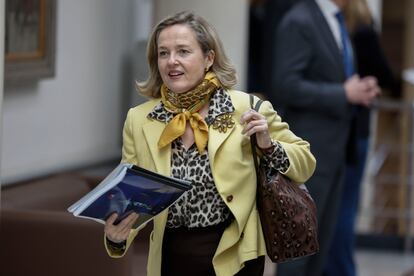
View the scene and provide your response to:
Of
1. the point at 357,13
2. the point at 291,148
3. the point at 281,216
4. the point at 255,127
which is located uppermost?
the point at 357,13

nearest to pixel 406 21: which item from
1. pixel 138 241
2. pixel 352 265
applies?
pixel 352 265

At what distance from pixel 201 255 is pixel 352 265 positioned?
362 cm

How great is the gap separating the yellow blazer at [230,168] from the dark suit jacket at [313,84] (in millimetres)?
2582

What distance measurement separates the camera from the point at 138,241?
6574 millimetres

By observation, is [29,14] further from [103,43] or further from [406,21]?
[406,21]

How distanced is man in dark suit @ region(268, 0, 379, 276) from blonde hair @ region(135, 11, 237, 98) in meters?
2.59

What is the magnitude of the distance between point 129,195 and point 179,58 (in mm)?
523

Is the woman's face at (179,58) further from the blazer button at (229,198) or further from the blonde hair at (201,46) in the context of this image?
the blazer button at (229,198)

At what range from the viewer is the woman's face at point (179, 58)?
3848mm

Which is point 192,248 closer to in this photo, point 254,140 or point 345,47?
point 254,140

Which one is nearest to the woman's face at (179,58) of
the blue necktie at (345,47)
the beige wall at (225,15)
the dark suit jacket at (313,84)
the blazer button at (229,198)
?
the blazer button at (229,198)

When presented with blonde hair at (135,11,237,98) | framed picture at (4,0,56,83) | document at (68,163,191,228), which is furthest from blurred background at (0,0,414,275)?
document at (68,163,191,228)

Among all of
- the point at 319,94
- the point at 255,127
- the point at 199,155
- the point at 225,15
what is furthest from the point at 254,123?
the point at 225,15

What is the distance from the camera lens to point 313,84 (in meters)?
6.61
